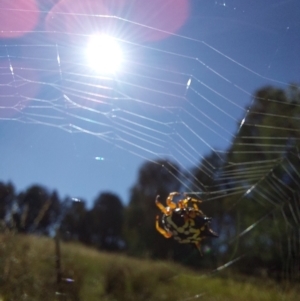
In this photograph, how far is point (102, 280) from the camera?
585 cm

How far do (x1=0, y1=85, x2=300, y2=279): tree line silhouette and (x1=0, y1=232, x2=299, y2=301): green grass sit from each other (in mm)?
261

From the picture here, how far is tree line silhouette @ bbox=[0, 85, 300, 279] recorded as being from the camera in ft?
17.9

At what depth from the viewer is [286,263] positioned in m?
9.03

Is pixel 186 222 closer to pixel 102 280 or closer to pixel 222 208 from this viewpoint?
pixel 102 280

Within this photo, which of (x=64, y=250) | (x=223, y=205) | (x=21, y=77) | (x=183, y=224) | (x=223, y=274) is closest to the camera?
(x=21, y=77)

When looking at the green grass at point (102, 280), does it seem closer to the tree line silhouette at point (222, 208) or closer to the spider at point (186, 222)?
the tree line silhouette at point (222, 208)

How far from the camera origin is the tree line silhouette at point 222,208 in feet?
17.9

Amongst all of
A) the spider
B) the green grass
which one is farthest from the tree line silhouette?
the spider

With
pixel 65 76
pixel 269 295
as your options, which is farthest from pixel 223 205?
pixel 65 76

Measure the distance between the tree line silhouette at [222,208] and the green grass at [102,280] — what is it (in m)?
0.26

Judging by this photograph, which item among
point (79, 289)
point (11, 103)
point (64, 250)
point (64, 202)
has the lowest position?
point (79, 289)

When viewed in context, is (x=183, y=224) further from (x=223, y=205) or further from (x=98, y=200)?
(x=223, y=205)

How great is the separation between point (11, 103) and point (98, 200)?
2379mm

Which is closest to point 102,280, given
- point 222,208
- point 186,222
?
point 186,222
